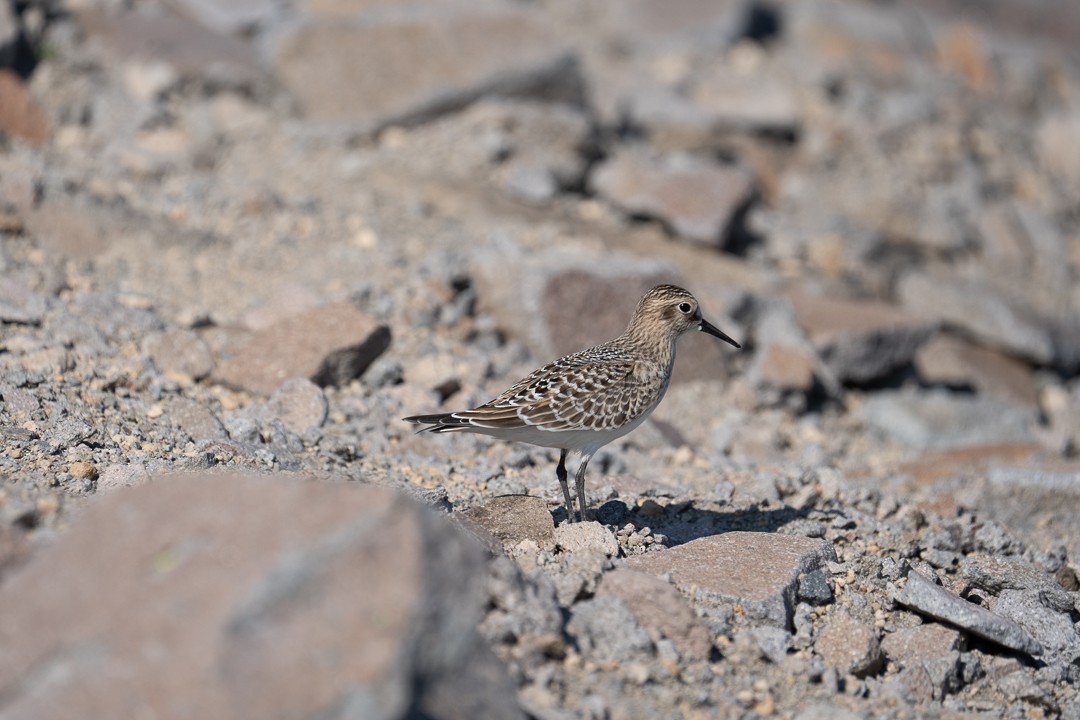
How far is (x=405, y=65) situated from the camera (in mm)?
12984

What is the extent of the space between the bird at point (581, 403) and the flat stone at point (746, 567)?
714mm

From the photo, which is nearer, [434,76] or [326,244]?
[326,244]

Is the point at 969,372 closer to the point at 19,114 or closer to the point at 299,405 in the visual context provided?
the point at 299,405

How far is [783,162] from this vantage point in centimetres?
1546

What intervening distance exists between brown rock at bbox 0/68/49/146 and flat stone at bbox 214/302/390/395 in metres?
4.47

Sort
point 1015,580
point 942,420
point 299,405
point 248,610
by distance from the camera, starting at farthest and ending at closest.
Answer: point 942,420 → point 299,405 → point 1015,580 → point 248,610

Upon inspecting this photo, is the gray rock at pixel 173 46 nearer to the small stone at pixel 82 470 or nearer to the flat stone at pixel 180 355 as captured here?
the flat stone at pixel 180 355

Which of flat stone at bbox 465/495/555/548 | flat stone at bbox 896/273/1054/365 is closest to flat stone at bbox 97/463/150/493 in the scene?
flat stone at bbox 465/495/555/548

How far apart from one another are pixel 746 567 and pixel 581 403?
1.28m

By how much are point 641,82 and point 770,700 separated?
12.0 m

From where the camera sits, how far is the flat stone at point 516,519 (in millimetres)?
6277

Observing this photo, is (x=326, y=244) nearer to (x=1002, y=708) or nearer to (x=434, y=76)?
(x=434, y=76)

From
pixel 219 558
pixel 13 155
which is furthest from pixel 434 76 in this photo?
pixel 219 558

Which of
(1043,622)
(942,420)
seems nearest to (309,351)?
(1043,622)
